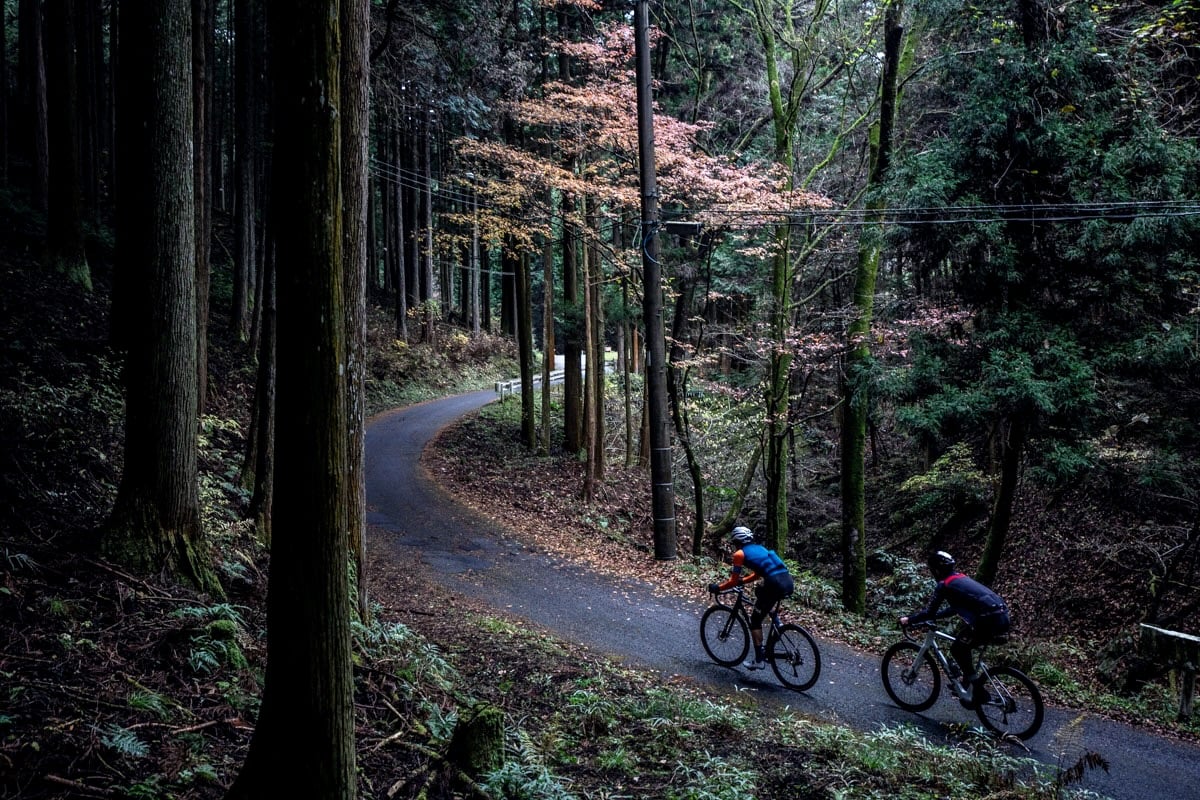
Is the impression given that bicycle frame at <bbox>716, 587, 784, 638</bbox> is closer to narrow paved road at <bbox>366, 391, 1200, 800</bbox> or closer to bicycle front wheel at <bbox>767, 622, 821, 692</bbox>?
bicycle front wheel at <bbox>767, 622, 821, 692</bbox>

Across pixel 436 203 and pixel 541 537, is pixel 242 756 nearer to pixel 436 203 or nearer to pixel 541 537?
pixel 541 537

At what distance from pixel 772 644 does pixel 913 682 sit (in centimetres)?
169

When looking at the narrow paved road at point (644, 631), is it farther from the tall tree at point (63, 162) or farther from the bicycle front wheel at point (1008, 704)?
the tall tree at point (63, 162)

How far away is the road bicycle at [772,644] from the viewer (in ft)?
30.0

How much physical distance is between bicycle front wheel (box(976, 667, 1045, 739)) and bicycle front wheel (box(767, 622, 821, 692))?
1.86 metres

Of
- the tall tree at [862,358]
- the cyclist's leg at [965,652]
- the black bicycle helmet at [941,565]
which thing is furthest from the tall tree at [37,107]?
the cyclist's leg at [965,652]

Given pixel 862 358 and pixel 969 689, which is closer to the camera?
pixel 969 689

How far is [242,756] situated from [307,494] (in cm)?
222

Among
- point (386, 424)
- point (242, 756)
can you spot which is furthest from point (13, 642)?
point (386, 424)

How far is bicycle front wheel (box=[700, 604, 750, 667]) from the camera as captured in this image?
9.70 m

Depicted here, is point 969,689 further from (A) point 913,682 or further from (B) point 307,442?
(B) point 307,442

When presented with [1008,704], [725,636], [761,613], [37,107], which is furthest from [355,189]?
[37,107]

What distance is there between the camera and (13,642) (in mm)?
4930

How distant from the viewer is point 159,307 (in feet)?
22.5
